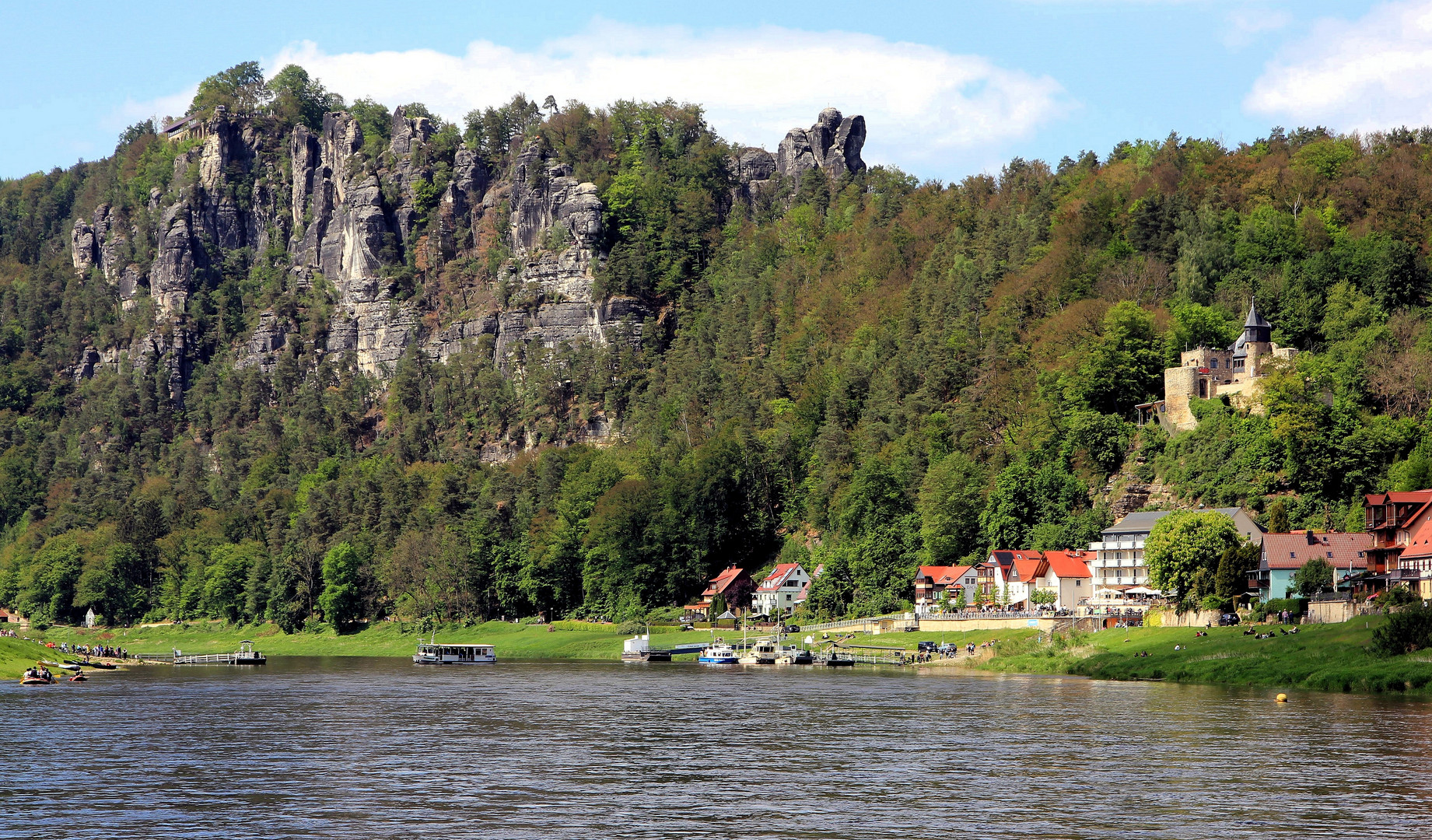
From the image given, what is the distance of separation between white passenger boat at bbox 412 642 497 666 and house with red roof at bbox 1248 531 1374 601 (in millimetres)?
66824

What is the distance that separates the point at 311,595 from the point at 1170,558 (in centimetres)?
11582

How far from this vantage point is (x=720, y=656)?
392 ft

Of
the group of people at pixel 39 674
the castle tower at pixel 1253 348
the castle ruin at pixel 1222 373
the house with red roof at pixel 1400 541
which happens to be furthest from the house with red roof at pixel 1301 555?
the group of people at pixel 39 674

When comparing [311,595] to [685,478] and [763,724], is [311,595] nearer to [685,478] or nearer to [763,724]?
[685,478]

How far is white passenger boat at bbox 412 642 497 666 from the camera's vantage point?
131 metres

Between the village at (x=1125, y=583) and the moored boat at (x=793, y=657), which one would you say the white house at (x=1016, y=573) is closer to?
the village at (x=1125, y=583)

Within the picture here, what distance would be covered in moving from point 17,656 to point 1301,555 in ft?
306

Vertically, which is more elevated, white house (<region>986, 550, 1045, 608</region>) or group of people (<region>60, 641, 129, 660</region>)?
white house (<region>986, 550, 1045, 608</region>)

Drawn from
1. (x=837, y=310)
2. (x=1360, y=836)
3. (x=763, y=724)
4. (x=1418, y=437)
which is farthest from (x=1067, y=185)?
(x=1360, y=836)

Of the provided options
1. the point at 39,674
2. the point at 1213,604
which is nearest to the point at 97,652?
the point at 39,674

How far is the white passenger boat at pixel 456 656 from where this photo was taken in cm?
13112

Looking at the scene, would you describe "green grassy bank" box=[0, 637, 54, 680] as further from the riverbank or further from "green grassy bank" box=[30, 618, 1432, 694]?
the riverbank

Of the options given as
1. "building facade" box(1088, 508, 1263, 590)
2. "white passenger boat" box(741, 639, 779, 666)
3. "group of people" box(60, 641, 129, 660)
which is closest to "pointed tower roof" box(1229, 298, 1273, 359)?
"building facade" box(1088, 508, 1263, 590)

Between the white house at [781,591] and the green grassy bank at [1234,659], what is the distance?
46466mm
